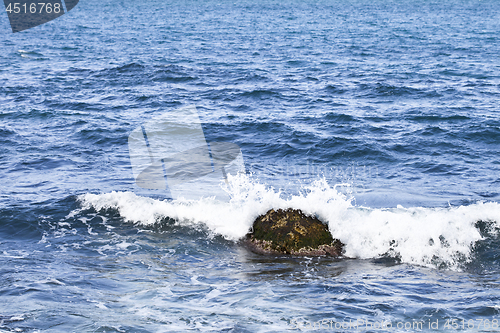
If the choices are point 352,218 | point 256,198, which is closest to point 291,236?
point 352,218

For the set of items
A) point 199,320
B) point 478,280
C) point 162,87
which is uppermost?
point 162,87

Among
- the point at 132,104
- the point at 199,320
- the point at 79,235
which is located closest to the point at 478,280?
the point at 199,320

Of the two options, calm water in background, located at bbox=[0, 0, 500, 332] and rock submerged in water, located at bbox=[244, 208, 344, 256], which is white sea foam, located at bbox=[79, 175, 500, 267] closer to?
calm water in background, located at bbox=[0, 0, 500, 332]

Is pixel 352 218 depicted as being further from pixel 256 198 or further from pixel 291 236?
pixel 256 198

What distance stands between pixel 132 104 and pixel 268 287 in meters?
13.4

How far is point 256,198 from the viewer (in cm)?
947

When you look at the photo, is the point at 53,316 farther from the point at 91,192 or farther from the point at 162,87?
the point at 162,87

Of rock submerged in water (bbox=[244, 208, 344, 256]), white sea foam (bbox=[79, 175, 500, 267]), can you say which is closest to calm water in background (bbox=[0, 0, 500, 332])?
white sea foam (bbox=[79, 175, 500, 267])

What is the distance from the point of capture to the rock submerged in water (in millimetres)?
7930

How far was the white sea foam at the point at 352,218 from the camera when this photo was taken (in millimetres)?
8156

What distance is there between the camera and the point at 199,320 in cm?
592

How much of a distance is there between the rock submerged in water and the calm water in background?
27 centimetres

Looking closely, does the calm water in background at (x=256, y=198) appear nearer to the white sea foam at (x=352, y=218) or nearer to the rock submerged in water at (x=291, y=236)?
the white sea foam at (x=352, y=218)

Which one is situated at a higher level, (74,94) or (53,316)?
(74,94)
